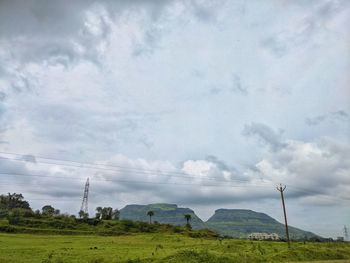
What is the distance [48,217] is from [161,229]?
4005 centimetres

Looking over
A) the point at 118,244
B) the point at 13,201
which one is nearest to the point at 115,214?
the point at 13,201

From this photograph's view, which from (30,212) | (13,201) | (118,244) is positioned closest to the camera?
(118,244)

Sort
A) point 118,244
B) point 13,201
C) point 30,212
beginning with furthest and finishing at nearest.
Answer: point 13,201 < point 30,212 < point 118,244

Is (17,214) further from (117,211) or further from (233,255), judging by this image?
(233,255)

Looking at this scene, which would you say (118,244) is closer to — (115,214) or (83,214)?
(83,214)

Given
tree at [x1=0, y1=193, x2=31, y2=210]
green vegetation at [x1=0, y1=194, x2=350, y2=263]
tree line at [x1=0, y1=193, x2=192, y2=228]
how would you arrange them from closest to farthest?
green vegetation at [x1=0, y1=194, x2=350, y2=263] → tree line at [x1=0, y1=193, x2=192, y2=228] → tree at [x1=0, y1=193, x2=31, y2=210]

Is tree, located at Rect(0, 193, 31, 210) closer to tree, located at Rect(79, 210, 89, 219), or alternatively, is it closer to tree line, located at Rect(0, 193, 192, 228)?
tree line, located at Rect(0, 193, 192, 228)

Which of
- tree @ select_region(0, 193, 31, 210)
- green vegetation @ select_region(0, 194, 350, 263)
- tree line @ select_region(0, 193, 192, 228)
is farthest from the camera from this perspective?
tree @ select_region(0, 193, 31, 210)

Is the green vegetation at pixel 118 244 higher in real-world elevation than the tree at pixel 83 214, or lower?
lower

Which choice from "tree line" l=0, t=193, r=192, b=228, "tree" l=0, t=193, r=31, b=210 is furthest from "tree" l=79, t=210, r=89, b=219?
"tree" l=0, t=193, r=31, b=210

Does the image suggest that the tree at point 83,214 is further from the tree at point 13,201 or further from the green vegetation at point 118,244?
the tree at point 13,201

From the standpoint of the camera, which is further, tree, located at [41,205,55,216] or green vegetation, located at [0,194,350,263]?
tree, located at [41,205,55,216]

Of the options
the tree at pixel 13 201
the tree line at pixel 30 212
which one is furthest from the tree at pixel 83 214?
the tree at pixel 13 201

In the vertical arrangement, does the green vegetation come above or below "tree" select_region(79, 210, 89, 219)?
below
